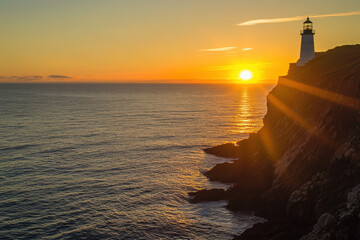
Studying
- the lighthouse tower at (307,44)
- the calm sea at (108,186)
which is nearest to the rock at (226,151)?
the calm sea at (108,186)

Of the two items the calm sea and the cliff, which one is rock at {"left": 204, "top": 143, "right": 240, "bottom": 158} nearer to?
the calm sea

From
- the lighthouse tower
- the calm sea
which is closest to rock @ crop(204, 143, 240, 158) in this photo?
the calm sea

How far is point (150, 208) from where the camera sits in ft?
113

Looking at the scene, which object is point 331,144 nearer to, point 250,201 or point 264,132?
point 250,201

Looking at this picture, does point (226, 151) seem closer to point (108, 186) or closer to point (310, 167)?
point (108, 186)

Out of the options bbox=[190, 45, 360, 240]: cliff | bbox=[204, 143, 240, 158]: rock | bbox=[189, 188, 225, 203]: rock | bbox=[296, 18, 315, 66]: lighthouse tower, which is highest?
bbox=[296, 18, 315, 66]: lighthouse tower

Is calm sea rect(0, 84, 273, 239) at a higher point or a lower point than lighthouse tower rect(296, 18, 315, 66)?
lower

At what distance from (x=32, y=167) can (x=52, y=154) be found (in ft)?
26.0

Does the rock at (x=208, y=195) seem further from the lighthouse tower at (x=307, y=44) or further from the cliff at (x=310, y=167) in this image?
the lighthouse tower at (x=307, y=44)

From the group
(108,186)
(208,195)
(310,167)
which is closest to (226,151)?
(208,195)

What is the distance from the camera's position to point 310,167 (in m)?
29.6

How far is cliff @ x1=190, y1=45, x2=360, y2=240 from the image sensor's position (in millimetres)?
23922

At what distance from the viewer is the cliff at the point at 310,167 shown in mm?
23922

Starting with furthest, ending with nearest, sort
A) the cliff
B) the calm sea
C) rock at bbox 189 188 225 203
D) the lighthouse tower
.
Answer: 1. the lighthouse tower
2. rock at bbox 189 188 225 203
3. the calm sea
4. the cliff
